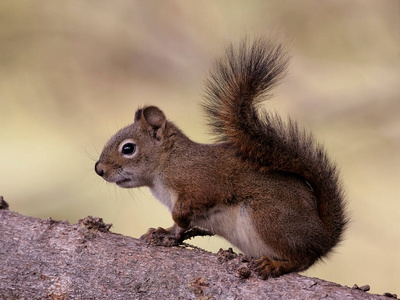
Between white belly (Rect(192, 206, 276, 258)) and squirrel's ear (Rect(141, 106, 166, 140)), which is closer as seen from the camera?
white belly (Rect(192, 206, 276, 258))

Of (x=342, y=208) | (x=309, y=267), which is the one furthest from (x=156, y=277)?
(x=342, y=208)

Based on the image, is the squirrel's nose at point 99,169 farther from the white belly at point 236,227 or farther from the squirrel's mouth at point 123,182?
the white belly at point 236,227

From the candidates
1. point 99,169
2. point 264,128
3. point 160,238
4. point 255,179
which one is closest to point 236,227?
point 255,179

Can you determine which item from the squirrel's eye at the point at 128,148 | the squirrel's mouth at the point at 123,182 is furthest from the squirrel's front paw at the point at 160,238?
the squirrel's eye at the point at 128,148

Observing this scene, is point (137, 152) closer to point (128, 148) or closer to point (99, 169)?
point (128, 148)

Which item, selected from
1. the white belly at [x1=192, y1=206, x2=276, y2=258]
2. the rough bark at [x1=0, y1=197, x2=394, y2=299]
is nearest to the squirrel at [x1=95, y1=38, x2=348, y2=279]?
the white belly at [x1=192, y1=206, x2=276, y2=258]

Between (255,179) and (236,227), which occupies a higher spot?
(255,179)

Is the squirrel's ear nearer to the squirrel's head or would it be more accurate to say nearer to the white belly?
the squirrel's head

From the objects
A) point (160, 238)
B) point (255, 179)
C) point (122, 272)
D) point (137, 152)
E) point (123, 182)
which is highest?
point (137, 152)
